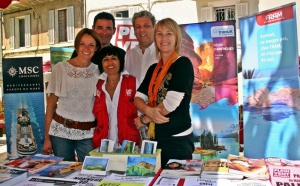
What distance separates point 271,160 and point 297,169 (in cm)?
22

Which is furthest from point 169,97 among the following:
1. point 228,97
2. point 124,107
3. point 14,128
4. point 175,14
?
point 175,14

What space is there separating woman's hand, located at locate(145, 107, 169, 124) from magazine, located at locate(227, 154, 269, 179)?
417 mm

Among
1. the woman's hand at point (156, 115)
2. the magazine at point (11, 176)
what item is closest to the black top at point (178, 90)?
the woman's hand at point (156, 115)

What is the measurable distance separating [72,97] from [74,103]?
0.15 feet

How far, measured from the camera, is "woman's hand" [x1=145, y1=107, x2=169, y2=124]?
167cm

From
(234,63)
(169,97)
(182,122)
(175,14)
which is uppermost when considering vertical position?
(175,14)

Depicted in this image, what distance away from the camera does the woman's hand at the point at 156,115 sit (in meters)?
1.67

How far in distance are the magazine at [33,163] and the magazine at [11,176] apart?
56 mm

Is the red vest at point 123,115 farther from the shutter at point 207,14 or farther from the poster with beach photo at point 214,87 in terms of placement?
the shutter at point 207,14

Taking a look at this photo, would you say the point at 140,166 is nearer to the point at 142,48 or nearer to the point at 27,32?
the point at 142,48

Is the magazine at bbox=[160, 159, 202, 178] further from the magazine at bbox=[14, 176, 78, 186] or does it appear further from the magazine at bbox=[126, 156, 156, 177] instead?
the magazine at bbox=[14, 176, 78, 186]

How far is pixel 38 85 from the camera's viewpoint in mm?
3461

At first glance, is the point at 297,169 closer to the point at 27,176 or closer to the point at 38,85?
the point at 27,176

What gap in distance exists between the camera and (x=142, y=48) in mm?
2646
